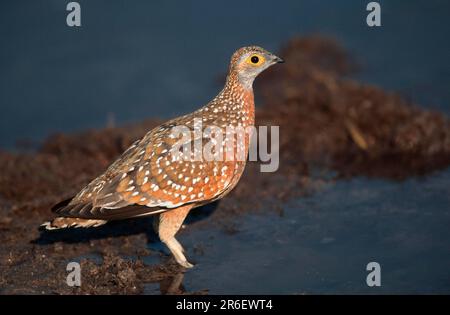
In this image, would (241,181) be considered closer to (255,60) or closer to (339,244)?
(339,244)

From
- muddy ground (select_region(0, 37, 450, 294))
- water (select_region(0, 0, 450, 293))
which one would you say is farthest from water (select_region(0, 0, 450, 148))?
muddy ground (select_region(0, 37, 450, 294))

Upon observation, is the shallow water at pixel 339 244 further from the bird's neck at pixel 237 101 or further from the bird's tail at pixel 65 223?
the bird's neck at pixel 237 101

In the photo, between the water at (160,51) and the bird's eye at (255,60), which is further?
the water at (160,51)

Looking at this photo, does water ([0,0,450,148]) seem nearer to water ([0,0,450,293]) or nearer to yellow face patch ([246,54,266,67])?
water ([0,0,450,293])

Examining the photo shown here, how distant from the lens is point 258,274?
883cm

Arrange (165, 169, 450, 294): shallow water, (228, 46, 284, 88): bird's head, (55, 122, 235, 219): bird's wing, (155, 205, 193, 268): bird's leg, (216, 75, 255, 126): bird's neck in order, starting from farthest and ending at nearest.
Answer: (228, 46, 284, 88): bird's head < (216, 75, 255, 126): bird's neck < (155, 205, 193, 268): bird's leg < (55, 122, 235, 219): bird's wing < (165, 169, 450, 294): shallow water

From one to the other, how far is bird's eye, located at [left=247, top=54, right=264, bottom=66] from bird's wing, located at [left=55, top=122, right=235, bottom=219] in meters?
1.44

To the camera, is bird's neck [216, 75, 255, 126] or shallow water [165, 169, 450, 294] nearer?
shallow water [165, 169, 450, 294]

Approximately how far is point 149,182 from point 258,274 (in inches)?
72.5

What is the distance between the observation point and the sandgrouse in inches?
340

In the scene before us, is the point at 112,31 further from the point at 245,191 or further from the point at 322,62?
the point at 245,191

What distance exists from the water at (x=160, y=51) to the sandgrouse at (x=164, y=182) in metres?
6.15

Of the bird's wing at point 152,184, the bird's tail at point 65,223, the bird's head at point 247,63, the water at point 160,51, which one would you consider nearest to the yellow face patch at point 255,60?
the bird's head at point 247,63

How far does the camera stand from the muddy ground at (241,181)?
892cm
